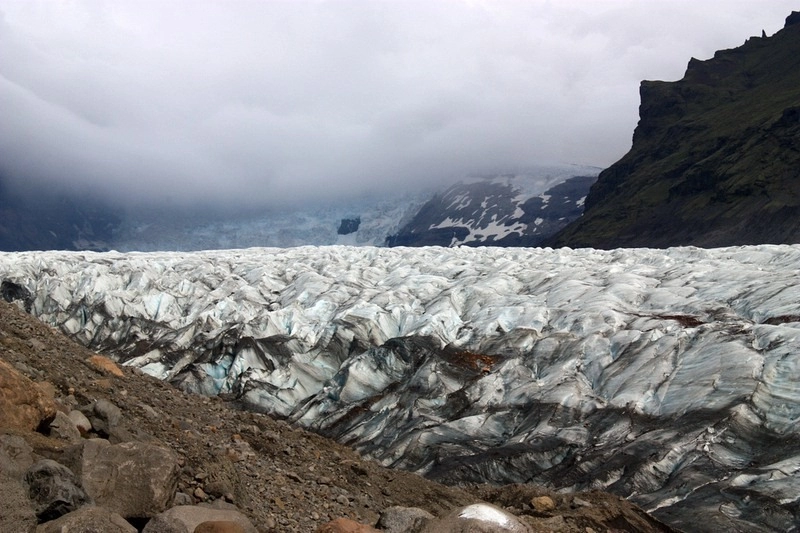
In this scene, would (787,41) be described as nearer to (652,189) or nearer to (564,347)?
(652,189)

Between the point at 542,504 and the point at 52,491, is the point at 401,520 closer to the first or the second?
the point at 542,504

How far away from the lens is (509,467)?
1627 centimetres

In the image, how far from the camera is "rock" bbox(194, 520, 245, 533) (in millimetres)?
6754

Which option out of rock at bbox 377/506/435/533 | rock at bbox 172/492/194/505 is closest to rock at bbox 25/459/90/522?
rock at bbox 172/492/194/505

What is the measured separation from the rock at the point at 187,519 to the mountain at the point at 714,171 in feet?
376

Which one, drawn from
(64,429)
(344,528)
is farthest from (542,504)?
(64,429)

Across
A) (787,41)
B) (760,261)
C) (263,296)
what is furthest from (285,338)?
(787,41)

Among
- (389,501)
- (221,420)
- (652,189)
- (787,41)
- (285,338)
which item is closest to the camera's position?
(389,501)

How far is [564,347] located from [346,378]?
27.9 ft

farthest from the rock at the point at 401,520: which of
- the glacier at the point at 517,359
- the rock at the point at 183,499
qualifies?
the glacier at the point at 517,359

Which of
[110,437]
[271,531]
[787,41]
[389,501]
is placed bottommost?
[389,501]

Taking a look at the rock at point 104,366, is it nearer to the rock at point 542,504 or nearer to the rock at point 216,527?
the rock at point 216,527

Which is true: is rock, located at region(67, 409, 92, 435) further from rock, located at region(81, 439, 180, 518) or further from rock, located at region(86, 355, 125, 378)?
rock, located at region(86, 355, 125, 378)

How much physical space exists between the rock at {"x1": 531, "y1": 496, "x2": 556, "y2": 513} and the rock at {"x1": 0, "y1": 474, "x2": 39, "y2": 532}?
24.1ft
